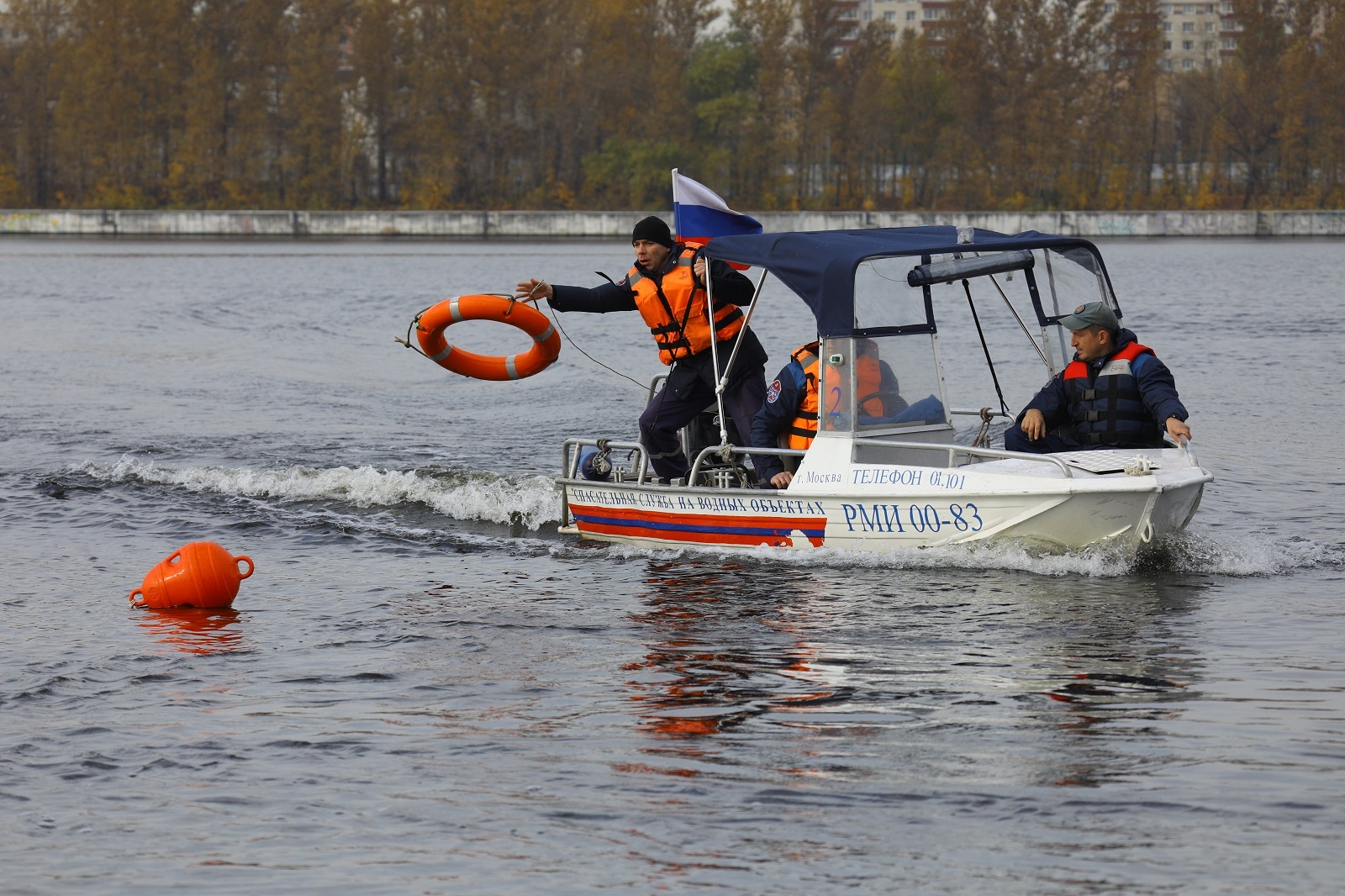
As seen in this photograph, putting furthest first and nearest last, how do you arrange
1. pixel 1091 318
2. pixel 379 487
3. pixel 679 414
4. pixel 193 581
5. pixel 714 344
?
pixel 379 487
pixel 679 414
pixel 714 344
pixel 193 581
pixel 1091 318

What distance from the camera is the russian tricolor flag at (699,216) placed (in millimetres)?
11562

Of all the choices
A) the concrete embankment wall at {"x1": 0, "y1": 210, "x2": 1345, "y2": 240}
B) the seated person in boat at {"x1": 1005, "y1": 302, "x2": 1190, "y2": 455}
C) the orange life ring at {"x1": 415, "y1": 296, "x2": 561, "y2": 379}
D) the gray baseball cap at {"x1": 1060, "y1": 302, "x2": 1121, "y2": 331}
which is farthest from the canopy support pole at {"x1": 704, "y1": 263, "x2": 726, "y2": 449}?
the concrete embankment wall at {"x1": 0, "y1": 210, "x2": 1345, "y2": 240}

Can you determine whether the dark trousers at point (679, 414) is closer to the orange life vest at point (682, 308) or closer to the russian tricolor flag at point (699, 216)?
the orange life vest at point (682, 308)

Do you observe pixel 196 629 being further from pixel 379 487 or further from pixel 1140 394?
pixel 1140 394

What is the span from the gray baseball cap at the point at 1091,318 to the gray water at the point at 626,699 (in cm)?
153

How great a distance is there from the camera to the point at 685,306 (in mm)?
11664

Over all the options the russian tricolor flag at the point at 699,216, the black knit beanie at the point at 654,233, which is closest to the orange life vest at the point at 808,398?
the russian tricolor flag at the point at 699,216

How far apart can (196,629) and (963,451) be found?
4836 mm

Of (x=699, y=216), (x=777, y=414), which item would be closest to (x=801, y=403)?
(x=777, y=414)

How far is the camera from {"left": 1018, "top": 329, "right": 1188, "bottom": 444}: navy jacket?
10148mm

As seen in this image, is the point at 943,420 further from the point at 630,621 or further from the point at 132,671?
the point at 132,671

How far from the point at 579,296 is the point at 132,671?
4.23 meters

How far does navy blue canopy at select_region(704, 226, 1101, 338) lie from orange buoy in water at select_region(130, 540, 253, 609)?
12.6 ft

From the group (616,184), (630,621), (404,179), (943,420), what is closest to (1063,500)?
(943,420)
